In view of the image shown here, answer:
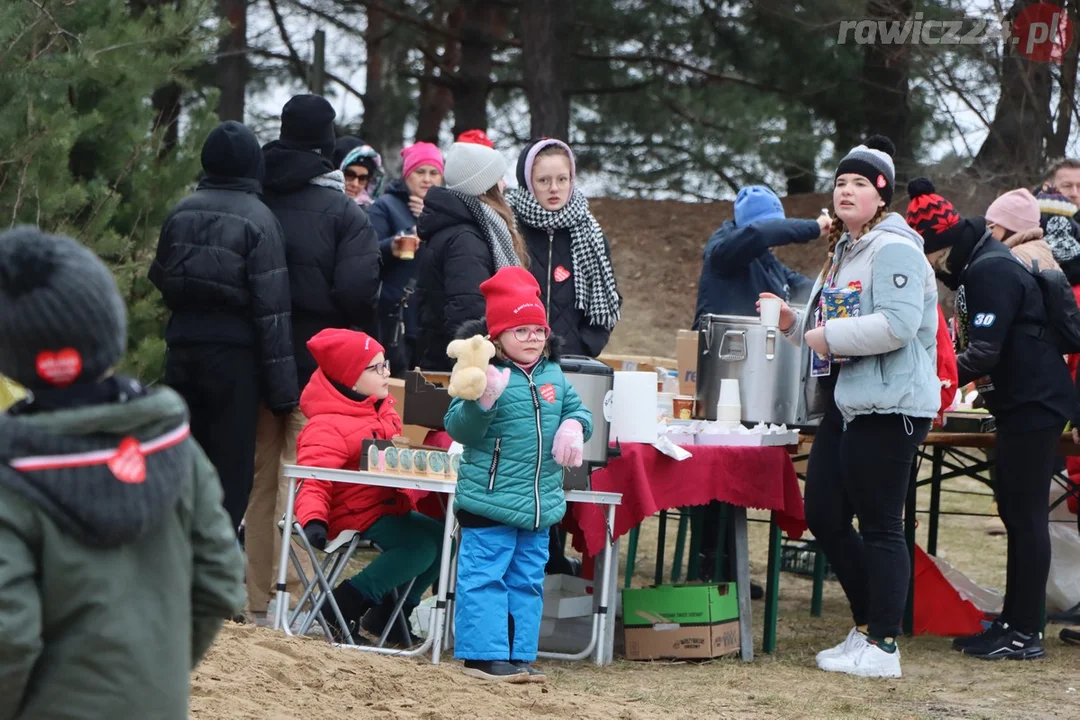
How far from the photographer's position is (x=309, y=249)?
623cm

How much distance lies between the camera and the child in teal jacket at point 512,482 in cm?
525

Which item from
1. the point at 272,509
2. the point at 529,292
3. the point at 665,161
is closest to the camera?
the point at 529,292

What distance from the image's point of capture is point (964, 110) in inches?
A: 536

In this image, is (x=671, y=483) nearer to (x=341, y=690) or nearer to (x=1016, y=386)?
(x=1016, y=386)

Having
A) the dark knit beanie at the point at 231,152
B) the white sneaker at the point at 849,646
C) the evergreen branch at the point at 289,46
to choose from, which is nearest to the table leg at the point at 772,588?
the white sneaker at the point at 849,646

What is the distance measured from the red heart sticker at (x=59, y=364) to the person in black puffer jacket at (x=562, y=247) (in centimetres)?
417

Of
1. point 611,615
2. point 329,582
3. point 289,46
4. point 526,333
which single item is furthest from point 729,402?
point 289,46

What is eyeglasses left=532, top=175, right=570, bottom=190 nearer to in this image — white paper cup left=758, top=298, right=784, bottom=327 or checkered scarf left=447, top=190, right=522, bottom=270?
checkered scarf left=447, top=190, right=522, bottom=270

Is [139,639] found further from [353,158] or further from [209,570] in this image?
[353,158]

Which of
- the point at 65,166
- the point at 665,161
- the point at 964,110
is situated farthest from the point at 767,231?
the point at 665,161

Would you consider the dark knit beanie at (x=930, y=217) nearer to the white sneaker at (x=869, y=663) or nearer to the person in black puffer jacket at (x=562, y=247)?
the person in black puffer jacket at (x=562, y=247)

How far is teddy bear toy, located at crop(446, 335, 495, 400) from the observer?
4973 millimetres

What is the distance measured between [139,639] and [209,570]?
22 centimetres

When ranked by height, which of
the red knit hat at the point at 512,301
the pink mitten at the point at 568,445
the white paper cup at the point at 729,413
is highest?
the red knit hat at the point at 512,301
